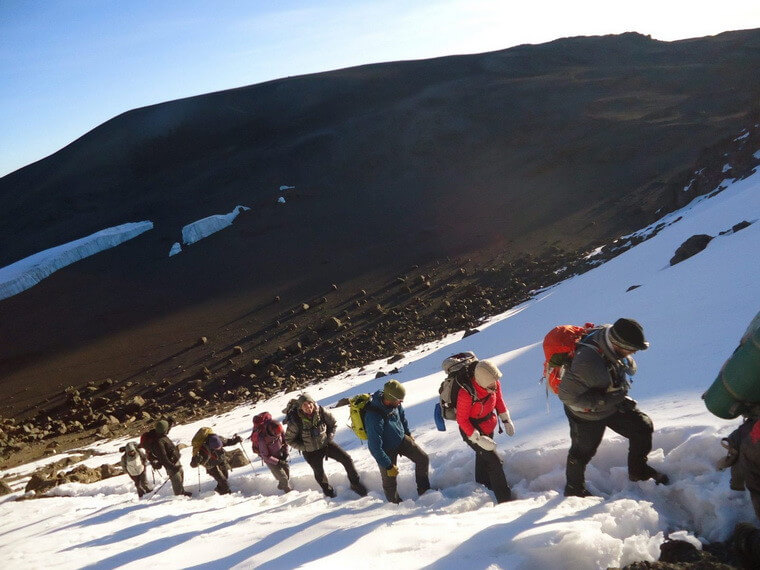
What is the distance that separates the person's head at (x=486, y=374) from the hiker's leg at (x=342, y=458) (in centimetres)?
228

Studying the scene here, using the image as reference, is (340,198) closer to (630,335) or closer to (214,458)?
(214,458)

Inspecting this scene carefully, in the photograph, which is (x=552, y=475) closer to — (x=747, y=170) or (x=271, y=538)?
(x=271, y=538)

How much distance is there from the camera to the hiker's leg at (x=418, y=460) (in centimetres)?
558

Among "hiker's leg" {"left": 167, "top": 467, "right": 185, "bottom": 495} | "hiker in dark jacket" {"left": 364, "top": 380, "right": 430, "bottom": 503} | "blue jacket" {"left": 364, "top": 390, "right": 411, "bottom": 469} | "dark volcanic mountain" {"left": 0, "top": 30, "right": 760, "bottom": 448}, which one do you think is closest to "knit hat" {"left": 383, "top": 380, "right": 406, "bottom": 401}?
"hiker in dark jacket" {"left": 364, "top": 380, "right": 430, "bottom": 503}

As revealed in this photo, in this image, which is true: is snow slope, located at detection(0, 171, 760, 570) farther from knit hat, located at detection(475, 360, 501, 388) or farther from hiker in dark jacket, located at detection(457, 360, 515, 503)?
knit hat, located at detection(475, 360, 501, 388)

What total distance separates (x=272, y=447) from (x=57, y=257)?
3167 centimetres

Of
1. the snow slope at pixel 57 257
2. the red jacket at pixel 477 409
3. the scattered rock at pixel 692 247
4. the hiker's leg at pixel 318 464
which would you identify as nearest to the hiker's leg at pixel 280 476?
the hiker's leg at pixel 318 464

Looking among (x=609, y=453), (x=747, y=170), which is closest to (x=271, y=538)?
(x=609, y=453)

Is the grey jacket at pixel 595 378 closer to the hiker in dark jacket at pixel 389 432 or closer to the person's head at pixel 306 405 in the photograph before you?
the hiker in dark jacket at pixel 389 432

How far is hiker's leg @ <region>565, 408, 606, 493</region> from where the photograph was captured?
4.16 meters

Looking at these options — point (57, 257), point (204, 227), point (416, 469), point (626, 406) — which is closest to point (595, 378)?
point (626, 406)

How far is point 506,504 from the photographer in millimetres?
4852

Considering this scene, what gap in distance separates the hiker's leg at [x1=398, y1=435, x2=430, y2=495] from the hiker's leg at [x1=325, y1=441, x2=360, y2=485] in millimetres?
915

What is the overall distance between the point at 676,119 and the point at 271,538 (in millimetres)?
37243
